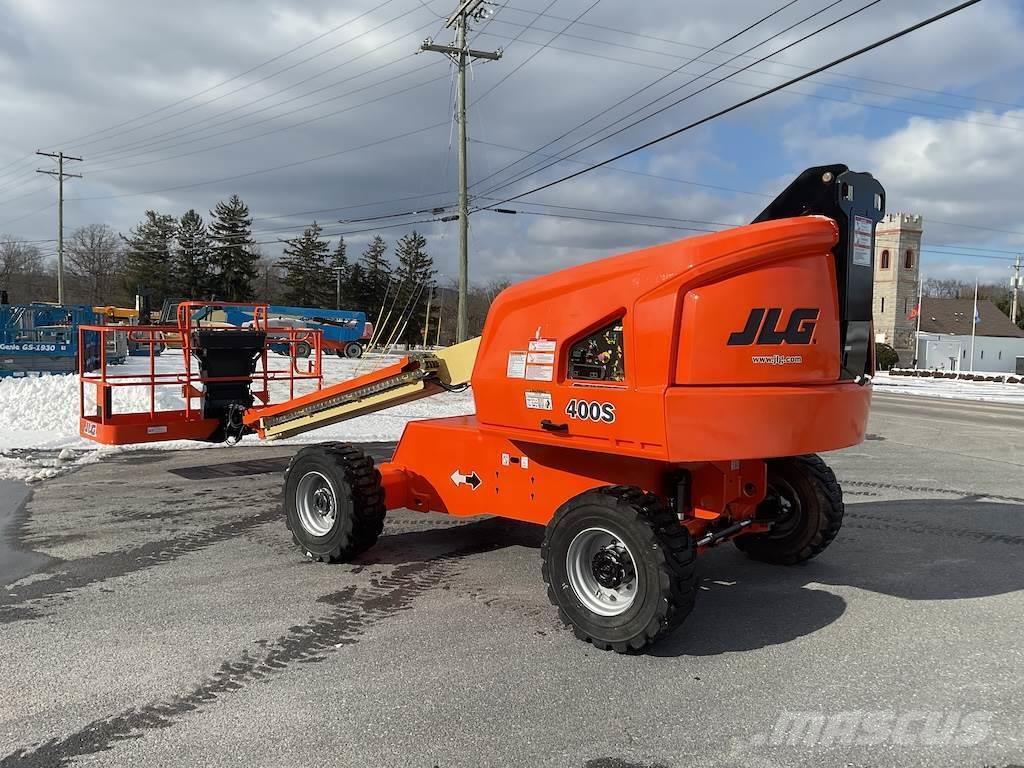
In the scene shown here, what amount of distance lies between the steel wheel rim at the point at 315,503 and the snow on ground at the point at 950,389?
86.8 ft

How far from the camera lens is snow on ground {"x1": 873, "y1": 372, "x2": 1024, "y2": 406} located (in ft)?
95.9

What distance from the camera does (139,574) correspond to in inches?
225

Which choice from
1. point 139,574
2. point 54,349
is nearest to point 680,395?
point 139,574

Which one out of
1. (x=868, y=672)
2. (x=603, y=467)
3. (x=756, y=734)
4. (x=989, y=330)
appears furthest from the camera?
(x=989, y=330)

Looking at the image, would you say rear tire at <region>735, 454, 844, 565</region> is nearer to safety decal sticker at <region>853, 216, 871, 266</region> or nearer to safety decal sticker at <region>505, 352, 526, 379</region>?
safety decal sticker at <region>853, 216, 871, 266</region>

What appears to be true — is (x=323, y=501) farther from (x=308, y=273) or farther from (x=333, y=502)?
(x=308, y=273)

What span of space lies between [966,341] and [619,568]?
72501 millimetres

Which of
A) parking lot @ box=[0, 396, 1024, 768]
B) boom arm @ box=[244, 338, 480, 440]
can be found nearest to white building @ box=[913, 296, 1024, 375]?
parking lot @ box=[0, 396, 1024, 768]

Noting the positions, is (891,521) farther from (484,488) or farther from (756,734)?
(756,734)

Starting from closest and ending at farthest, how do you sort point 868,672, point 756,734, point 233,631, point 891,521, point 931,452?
point 756,734
point 868,672
point 233,631
point 891,521
point 931,452

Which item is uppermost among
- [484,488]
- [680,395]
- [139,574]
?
[680,395]

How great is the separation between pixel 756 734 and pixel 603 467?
1.98 m

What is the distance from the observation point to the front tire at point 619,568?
413 cm

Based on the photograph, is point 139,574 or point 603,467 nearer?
point 603,467
